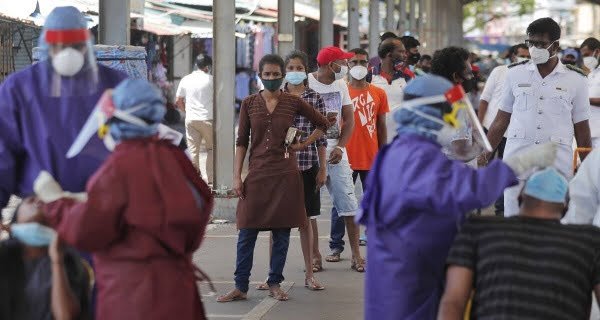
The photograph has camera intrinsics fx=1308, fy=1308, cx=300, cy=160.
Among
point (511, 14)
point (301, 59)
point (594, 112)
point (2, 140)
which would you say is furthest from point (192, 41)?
point (511, 14)

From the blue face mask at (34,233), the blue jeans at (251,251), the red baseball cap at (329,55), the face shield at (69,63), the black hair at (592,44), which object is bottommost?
the blue jeans at (251,251)

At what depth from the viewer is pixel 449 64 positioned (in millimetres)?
7984

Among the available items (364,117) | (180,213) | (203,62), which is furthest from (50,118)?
(203,62)

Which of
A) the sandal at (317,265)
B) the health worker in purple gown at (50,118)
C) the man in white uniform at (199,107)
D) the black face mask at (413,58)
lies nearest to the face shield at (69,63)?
the health worker in purple gown at (50,118)

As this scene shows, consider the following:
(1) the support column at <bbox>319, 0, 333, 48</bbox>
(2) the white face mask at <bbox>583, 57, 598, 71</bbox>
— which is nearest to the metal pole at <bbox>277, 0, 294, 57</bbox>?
(2) the white face mask at <bbox>583, 57, 598, 71</bbox>

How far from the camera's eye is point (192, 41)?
1153 inches

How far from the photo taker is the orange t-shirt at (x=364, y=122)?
10508 mm

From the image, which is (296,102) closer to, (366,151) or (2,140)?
(366,151)

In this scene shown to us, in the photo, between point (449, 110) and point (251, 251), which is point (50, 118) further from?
point (251, 251)

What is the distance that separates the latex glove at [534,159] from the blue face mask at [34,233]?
69.9 inches

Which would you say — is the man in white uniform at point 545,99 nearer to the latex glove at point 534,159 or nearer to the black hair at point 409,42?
the latex glove at point 534,159

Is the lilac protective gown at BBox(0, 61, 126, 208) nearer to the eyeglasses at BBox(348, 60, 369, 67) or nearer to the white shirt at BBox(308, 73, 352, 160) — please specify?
the white shirt at BBox(308, 73, 352, 160)

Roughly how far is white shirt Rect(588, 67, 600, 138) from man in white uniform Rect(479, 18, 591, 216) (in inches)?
126

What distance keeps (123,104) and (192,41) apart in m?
24.6
